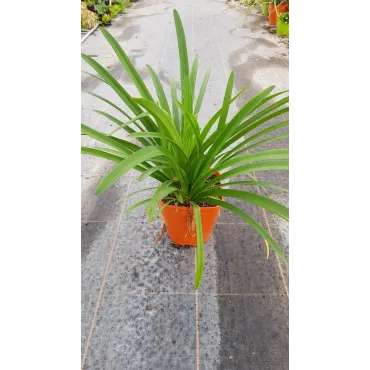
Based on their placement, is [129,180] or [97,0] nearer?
[129,180]

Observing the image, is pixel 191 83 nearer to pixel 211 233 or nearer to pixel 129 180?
pixel 211 233

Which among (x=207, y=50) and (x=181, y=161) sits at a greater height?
(x=181, y=161)

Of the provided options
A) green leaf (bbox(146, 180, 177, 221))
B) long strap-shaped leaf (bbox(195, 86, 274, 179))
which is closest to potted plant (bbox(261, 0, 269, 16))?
long strap-shaped leaf (bbox(195, 86, 274, 179))

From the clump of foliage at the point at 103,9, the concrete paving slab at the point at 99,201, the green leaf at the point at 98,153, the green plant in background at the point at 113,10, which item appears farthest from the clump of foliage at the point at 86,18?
the green leaf at the point at 98,153

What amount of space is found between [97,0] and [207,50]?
1.76 m

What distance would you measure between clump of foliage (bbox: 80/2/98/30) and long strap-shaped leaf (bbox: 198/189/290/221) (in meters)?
3.40

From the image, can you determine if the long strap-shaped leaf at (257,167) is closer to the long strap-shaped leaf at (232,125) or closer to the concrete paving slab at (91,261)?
the long strap-shaped leaf at (232,125)

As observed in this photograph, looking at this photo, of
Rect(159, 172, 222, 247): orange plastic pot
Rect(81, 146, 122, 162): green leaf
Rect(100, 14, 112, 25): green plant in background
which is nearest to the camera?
Rect(81, 146, 122, 162): green leaf

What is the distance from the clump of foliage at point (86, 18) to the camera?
396cm

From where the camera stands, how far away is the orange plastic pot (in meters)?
1.22

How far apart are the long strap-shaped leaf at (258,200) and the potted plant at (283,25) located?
299 centimetres

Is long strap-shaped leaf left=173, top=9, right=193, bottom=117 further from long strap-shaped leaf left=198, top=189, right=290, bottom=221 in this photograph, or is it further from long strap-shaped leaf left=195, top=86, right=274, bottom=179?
long strap-shaped leaf left=198, top=189, right=290, bottom=221

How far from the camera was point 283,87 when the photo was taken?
2777 mm
